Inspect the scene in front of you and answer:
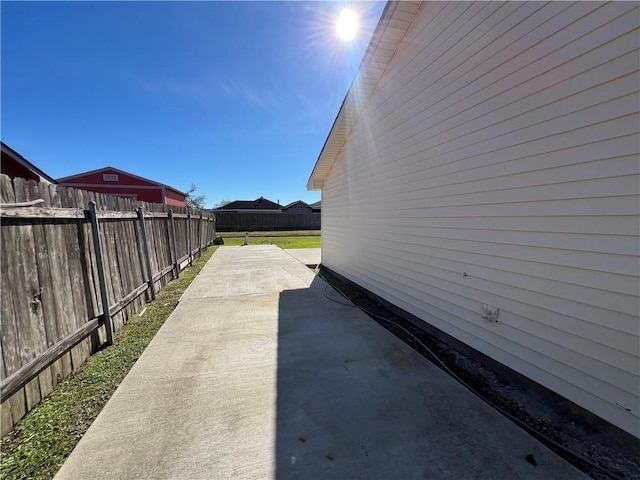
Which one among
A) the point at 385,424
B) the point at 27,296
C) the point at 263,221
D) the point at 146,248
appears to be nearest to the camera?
the point at 385,424

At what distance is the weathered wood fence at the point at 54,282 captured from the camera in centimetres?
189

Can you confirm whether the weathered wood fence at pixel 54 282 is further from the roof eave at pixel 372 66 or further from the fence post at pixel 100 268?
the roof eave at pixel 372 66

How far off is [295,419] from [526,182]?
284 centimetres

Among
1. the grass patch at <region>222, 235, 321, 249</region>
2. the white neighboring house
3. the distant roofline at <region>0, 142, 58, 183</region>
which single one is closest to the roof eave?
the white neighboring house

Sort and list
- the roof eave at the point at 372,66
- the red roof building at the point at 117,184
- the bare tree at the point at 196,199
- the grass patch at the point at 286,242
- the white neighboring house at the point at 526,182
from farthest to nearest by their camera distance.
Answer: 1. the bare tree at the point at 196,199
2. the red roof building at the point at 117,184
3. the grass patch at the point at 286,242
4. the roof eave at the point at 372,66
5. the white neighboring house at the point at 526,182

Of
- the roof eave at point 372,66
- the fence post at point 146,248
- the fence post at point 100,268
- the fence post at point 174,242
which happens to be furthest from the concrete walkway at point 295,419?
the roof eave at point 372,66

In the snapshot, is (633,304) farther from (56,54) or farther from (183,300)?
(56,54)

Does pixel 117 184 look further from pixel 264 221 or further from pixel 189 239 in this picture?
pixel 264 221

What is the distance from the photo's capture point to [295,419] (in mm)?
1978

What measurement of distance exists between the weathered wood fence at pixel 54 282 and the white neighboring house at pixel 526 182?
13.6 ft

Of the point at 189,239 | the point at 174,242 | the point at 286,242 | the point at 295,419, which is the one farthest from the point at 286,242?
the point at 295,419

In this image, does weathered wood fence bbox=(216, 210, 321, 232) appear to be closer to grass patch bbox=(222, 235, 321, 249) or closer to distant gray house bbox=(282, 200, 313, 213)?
distant gray house bbox=(282, 200, 313, 213)

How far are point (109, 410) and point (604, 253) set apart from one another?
3925 millimetres

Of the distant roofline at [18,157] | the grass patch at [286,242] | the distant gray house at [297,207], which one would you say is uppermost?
the distant gray house at [297,207]
